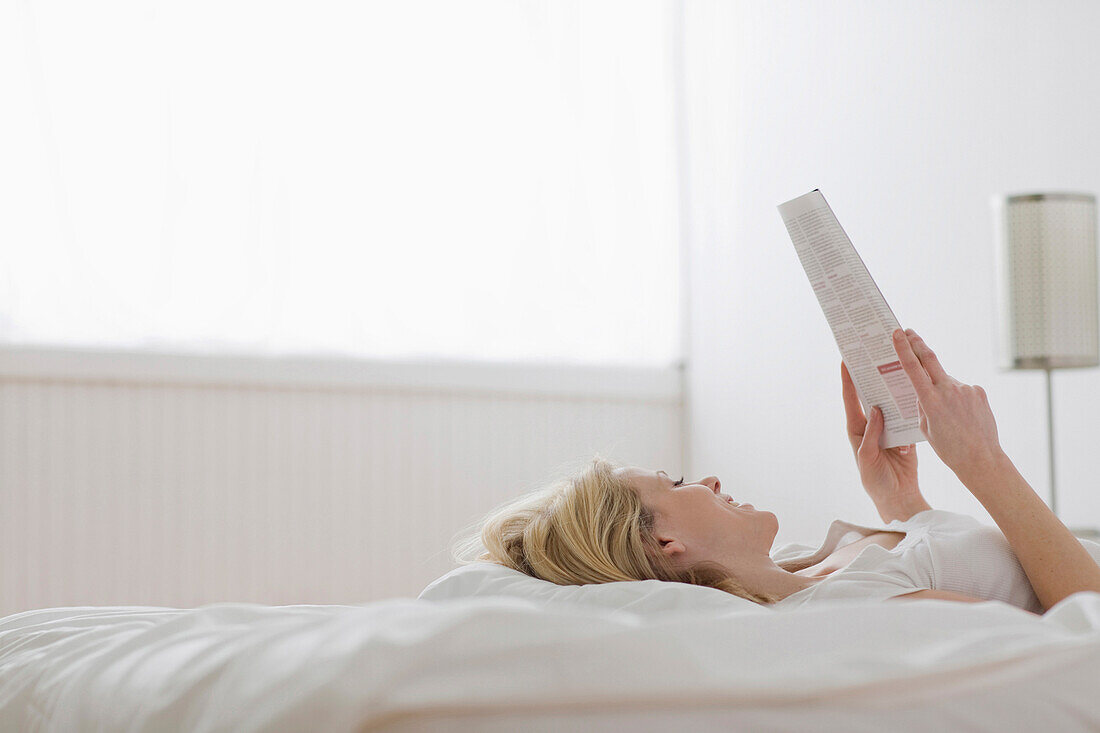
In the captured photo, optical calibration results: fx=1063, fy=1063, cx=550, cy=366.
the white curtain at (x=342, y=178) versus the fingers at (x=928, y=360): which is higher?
the white curtain at (x=342, y=178)

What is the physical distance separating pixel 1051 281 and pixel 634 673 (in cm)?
166

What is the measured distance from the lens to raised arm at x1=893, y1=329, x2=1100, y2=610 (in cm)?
110

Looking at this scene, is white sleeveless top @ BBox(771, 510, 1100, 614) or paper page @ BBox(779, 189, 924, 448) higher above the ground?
paper page @ BBox(779, 189, 924, 448)

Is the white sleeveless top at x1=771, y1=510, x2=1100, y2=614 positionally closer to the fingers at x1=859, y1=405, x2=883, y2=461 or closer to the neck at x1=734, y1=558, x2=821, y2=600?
the neck at x1=734, y1=558, x2=821, y2=600

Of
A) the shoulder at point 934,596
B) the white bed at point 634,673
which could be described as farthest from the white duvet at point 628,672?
the shoulder at point 934,596

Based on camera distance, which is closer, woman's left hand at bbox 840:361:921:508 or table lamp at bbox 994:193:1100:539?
woman's left hand at bbox 840:361:921:508

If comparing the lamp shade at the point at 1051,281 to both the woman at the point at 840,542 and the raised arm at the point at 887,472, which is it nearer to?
the raised arm at the point at 887,472

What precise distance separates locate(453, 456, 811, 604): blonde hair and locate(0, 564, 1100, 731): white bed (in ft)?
1.71

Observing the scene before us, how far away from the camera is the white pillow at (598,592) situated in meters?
0.98

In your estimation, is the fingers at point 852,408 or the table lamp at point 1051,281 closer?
the fingers at point 852,408

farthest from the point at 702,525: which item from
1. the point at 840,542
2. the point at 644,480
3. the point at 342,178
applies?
the point at 342,178

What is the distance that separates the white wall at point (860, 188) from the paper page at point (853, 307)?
1.04 metres

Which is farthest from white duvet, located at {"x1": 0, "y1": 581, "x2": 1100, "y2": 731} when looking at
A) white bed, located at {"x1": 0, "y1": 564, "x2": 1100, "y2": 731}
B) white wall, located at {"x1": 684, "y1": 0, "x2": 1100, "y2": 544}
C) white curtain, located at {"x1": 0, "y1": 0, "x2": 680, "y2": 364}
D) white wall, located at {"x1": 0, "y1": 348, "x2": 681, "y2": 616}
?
white curtain, located at {"x1": 0, "y1": 0, "x2": 680, "y2": 364}

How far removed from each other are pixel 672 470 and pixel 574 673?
3332 millimetres
